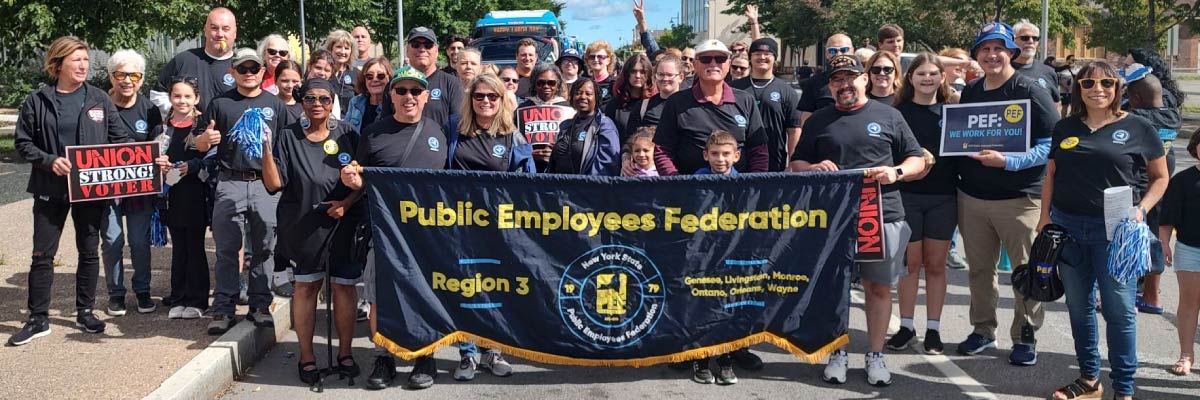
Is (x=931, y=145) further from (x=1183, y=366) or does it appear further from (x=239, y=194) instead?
(x=239, y=194)

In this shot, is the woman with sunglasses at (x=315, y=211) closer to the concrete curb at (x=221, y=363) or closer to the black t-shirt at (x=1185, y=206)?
the concrete curb at (x=221, y=363)

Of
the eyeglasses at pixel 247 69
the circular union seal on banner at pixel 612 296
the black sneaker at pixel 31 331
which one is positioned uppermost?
the eyeglasses at pixel 247 69

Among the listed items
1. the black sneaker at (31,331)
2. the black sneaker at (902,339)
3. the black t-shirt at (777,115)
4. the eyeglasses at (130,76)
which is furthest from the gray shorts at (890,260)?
the black sneaker at (31,331)

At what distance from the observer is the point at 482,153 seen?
577 centimetres

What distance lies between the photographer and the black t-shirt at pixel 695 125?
20.2 feet

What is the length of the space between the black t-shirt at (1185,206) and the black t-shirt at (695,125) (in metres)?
2.34

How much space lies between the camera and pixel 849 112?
18.7 feet

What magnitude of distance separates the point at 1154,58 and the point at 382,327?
6.48 meters

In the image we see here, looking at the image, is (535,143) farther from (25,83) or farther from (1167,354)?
(25,83)

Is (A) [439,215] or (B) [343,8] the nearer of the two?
(A) [439,215]

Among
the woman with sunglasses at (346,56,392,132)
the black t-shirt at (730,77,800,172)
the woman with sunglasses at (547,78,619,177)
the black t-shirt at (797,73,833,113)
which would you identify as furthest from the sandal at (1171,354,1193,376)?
the woman with sunglasses at (346,56,392,132)

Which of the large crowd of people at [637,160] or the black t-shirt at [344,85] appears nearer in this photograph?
the large crowd of people at [637,160]

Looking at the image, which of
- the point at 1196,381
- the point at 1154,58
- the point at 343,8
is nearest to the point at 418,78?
the point at 1196,381

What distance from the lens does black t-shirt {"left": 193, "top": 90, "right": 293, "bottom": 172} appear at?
649cm
